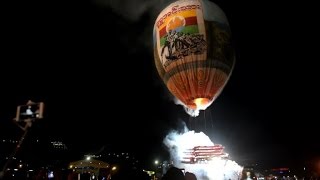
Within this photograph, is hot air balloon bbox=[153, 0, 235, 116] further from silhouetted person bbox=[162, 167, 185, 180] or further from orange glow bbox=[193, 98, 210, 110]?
silhouetted person bbox=[162, 167, 185, 180]

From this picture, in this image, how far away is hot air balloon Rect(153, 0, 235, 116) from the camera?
55.9 feet

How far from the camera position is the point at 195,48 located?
1697 centimetres

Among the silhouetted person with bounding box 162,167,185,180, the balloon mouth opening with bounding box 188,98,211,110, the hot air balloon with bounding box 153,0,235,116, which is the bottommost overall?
the silhouetted person with bounding box 162,167,185,180

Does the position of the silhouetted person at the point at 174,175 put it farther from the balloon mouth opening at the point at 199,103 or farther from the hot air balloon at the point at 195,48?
the balloon mouth opening at the point at 199,103

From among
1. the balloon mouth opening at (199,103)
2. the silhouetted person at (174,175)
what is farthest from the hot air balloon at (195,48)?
the silhouetted person at (174,175)

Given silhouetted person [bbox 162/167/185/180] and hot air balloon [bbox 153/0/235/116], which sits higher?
hot air balloon [bbox 153/0/235/116]

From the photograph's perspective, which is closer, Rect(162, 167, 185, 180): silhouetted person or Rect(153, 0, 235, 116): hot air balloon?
Rect(162, 167, 185, 180): silhouetted person

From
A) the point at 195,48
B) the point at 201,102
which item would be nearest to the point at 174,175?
the point at 195,48

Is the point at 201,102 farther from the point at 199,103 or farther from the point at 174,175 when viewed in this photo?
the point at 174,175

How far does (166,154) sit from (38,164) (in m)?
39.2

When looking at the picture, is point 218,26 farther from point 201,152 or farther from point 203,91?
point 201,152

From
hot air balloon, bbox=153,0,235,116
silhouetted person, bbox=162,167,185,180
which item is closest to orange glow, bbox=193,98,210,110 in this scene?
hot air balloon, bbox=153,0,235,116

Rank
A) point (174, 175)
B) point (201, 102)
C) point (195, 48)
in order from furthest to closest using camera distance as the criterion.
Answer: point (201, 102)
point (195, 48)
point (174, 175)

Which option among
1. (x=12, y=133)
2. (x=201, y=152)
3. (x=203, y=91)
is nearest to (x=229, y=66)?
(x=203, y=91)
